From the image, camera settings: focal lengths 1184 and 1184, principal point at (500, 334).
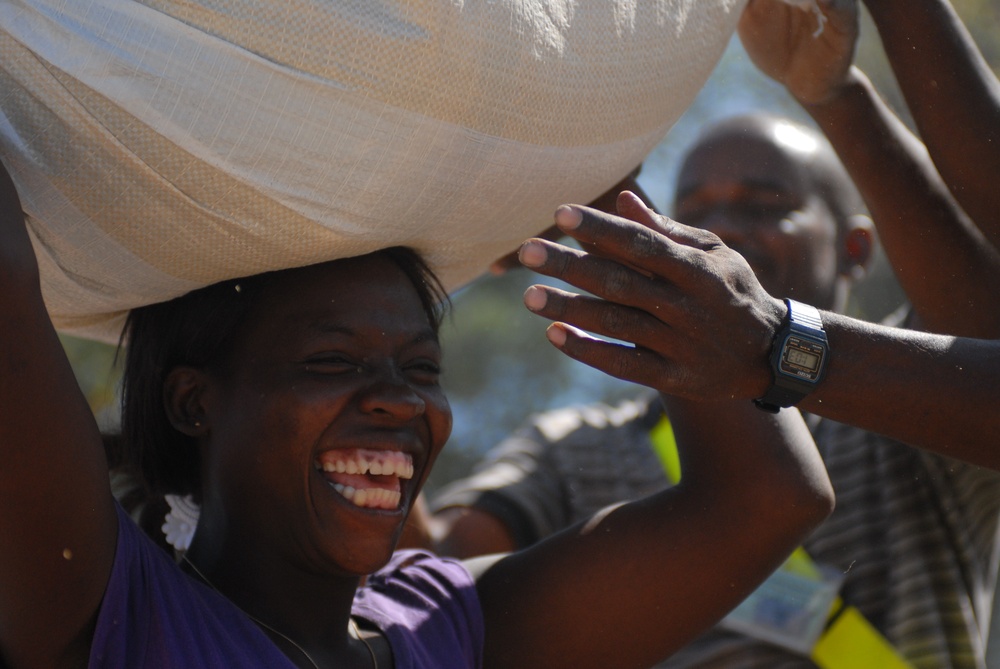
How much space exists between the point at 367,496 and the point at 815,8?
4.02 feet

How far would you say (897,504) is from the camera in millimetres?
2723

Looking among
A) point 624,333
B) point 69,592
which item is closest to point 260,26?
point 624,333

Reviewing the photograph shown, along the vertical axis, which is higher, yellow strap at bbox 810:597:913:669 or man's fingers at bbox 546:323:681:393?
man's fingers at bbox 546:323:681:393

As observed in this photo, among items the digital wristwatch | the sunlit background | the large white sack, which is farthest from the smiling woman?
the sunlit background

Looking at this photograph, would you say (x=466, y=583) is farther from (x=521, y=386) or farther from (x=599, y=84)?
(x=521, y=386)

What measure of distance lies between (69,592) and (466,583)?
0.82 meters

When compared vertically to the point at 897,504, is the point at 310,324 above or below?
above

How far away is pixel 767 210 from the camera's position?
325 centimetres

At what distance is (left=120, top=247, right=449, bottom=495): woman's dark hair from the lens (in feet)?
6.09

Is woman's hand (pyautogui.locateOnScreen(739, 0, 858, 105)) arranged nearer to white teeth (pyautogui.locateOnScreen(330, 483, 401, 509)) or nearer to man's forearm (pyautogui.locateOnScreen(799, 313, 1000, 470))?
man's forearm (pyautogui.locateOnScreen(799, 313, 1000, 470))

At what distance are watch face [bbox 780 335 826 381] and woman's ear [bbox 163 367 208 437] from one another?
899 mm

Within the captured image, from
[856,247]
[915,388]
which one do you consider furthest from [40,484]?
[856,247]

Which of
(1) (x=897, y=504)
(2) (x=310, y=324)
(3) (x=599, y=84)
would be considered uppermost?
(3) (x=599, y=84)

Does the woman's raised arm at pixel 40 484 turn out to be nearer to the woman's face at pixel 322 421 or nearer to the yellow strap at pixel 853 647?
the woman's face at pixel 322 421
